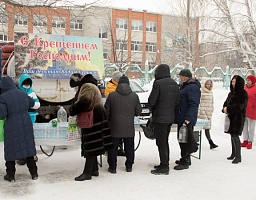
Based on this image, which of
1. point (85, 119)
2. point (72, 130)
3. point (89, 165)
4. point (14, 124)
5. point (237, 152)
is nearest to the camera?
point (14, 124)

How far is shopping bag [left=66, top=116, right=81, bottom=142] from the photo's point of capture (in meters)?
5.37

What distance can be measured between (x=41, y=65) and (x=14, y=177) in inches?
128

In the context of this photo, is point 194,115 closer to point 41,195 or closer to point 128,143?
point 128,143

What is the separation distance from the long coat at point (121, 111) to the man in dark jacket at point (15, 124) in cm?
131

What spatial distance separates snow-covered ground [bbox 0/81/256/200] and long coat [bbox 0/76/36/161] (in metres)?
0.50

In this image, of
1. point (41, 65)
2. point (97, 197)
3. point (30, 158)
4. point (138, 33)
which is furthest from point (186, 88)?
point (138, 33)

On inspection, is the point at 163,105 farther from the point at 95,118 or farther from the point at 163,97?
the point at 95,118

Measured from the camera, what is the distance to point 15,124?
16.2ft

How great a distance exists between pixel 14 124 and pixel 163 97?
7.66 feet

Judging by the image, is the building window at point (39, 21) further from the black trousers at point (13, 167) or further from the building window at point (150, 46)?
the building window at point (150, 46)

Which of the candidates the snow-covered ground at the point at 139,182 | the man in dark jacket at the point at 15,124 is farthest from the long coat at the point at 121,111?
the man in dark jacket at the point at 15,124

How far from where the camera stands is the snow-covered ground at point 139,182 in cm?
468

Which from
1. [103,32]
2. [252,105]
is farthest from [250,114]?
[103,32]

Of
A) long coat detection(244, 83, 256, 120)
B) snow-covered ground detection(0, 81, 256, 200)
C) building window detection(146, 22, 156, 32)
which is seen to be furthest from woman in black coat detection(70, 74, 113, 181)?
building window detection(146, 22, 156, 32)
